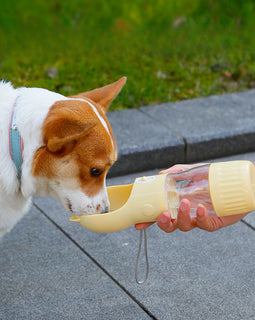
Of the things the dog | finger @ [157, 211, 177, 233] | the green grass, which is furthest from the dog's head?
the green grass

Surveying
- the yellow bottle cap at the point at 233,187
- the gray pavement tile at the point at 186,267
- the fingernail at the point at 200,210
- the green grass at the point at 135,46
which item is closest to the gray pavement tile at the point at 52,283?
the gray pavement tile at the point at 186,267

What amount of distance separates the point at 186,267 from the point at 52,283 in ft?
3.07

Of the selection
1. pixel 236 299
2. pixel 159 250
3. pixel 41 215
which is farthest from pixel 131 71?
pixel 236 299

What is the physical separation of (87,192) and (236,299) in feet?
4.11

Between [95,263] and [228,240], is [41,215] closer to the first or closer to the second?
[95,263]

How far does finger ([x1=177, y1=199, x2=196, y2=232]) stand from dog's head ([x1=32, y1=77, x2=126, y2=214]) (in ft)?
1.40

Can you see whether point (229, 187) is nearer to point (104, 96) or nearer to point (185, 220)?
point (185, 220)

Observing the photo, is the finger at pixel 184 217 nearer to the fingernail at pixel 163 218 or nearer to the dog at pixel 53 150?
the fingernail at pixel 163 218

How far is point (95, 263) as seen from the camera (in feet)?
11.9

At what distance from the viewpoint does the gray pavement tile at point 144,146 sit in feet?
15.5

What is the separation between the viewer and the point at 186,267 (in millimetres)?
3564

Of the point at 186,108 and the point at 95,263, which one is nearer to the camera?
the point at 95,263

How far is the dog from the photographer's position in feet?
8.25

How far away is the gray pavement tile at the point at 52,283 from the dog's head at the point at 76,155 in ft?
2.39
